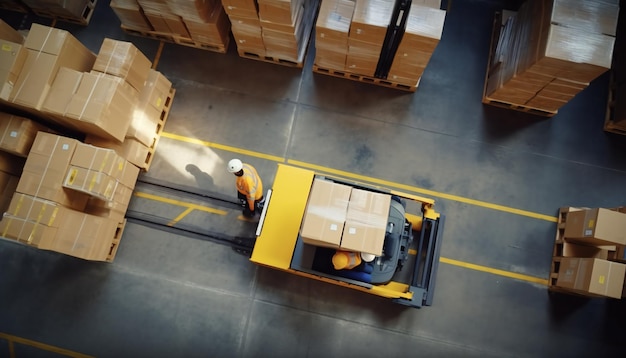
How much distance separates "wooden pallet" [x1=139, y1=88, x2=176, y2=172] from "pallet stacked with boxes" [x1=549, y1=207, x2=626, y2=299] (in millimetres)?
7047

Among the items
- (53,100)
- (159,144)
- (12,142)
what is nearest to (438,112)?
(159,144)

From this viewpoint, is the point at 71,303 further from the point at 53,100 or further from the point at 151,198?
the point at 53,100

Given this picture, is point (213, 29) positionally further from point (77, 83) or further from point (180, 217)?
point (180, 217)

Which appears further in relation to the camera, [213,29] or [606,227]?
[213,29]

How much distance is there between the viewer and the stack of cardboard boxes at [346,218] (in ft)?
16.9

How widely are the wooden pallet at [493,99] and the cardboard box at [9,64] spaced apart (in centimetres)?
748

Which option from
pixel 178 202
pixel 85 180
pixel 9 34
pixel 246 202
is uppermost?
pixel 9 34

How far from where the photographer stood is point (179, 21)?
728 cm

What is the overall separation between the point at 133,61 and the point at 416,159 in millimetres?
4873

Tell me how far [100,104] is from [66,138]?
76 cm

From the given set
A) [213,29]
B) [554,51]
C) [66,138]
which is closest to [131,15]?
[213,29]

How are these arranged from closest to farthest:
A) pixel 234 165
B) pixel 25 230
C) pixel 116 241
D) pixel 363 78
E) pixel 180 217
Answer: pixel 234 165, pixel 25 230, pixel 116 241, pixel 180 217, pixel 363 78

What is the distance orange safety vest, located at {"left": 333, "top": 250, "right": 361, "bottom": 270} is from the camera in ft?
17.6

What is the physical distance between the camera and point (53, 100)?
5988 mm
